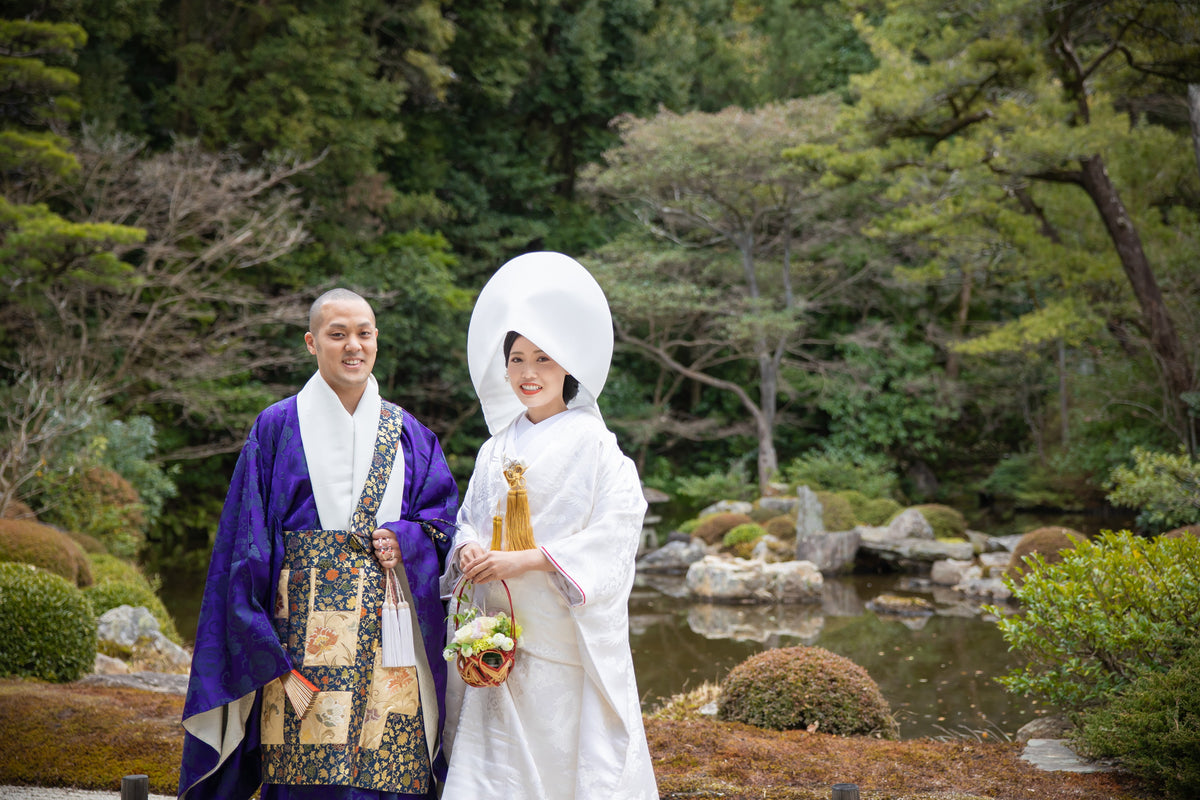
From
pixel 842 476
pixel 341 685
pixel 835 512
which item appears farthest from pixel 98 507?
pixel 842 476

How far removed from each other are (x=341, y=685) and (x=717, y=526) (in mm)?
11287

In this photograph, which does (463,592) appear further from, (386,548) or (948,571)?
(948,571)

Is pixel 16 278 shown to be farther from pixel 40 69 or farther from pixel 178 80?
pixel 178 80

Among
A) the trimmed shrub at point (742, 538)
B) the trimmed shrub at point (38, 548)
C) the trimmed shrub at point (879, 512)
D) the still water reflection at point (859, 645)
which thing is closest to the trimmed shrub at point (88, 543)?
the still water reflection at point (859, 645)

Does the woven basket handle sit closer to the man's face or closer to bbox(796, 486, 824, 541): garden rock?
the man's face

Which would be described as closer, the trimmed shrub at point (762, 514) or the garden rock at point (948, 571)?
the garden rock at point (948, 571)

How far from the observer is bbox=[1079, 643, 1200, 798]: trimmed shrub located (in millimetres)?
3449

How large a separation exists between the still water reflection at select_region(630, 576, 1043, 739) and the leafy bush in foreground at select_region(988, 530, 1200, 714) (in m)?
1.27

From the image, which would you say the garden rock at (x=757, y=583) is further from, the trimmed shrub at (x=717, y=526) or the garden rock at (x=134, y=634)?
the garden rock at (x=134, y=634)

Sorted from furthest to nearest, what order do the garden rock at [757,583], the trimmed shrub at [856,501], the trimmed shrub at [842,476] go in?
the trimmed shrub at [842,476] < the trimmed shrub at [856,501] < the garden rock at [757,583]

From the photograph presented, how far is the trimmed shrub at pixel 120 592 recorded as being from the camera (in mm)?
6723

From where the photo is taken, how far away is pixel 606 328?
8.59ft

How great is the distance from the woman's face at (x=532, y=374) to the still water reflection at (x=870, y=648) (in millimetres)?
4107

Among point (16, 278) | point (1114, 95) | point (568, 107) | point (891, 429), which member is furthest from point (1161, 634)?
point (568, 107)
